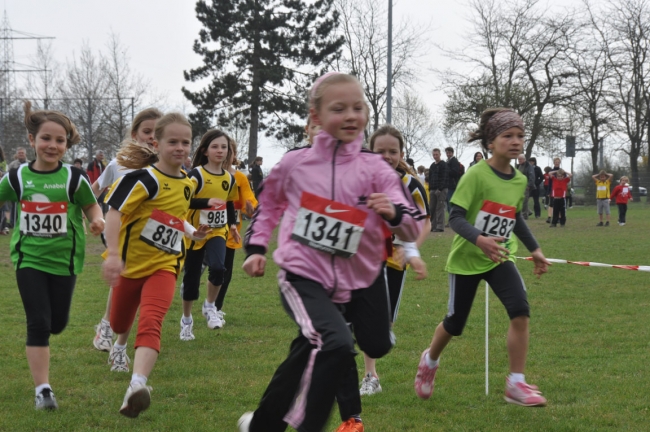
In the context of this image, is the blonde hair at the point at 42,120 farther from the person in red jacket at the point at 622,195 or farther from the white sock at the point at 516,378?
the person in red jacket at the point at 622,195

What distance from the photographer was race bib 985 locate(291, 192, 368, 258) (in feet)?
12.4

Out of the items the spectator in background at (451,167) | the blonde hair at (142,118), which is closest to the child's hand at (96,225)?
the blonde hair at (142,118)

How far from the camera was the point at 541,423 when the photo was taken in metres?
4.92

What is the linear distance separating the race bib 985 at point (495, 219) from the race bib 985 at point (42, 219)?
9.00ft

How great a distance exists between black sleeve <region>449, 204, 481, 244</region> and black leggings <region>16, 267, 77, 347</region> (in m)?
2.55

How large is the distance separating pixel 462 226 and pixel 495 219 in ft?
1.12

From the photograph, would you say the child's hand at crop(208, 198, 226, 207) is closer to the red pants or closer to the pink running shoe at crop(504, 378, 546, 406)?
the red pants

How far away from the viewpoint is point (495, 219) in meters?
5.28

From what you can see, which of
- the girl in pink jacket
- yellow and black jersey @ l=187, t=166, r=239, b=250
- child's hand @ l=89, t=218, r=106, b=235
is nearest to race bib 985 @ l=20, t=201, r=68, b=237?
child's hand @ l=89, t=218, r=106, b=235

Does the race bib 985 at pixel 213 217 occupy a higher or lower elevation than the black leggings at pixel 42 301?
higher

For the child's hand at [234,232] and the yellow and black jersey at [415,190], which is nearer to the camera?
the yellow and black jersey at [415,190]

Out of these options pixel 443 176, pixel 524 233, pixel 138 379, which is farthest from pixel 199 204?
pixel 443 176

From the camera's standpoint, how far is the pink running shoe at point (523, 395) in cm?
493

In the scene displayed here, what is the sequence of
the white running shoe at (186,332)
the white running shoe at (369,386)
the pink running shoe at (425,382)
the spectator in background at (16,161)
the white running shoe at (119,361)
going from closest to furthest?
the pink running shoe at (425,382) < the white running shoe at (369,386) < the white running shoe at (119,361) < the white running shoe at (186,332) < the spectator in background at (16,161)
